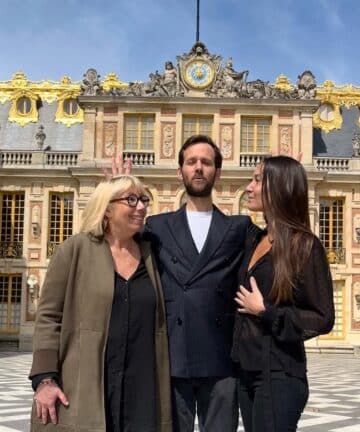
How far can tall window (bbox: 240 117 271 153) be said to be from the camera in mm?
26797

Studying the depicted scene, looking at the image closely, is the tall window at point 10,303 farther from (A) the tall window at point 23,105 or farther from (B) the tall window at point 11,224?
(A) the tall window at point 23,105

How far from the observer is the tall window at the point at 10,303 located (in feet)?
87.5

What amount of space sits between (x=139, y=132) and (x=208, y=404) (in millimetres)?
22847

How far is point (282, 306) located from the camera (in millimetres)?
4062

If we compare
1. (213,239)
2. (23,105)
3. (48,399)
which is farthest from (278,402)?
(23,105)

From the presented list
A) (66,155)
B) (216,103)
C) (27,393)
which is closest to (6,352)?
(66,155)

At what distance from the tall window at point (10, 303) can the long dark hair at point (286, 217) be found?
77.4ft

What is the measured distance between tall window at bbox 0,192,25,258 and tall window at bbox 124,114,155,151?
4376 mm

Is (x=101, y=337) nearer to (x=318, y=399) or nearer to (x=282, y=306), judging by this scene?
(x=282, y=306)

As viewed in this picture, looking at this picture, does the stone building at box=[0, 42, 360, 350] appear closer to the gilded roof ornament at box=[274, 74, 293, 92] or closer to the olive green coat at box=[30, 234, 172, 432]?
the gilded roof ornament at box=[274, 74, 293, 92]

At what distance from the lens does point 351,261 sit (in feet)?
88.2

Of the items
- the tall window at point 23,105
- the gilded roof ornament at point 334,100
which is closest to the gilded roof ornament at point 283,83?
the gilded roof ornament at point 334,100

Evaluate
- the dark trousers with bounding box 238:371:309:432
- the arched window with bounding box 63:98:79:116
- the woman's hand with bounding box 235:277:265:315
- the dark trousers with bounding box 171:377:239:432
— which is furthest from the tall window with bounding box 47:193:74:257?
the dark trousers with bounding box 238:371:309:432

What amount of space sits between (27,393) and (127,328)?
8.59 meters
